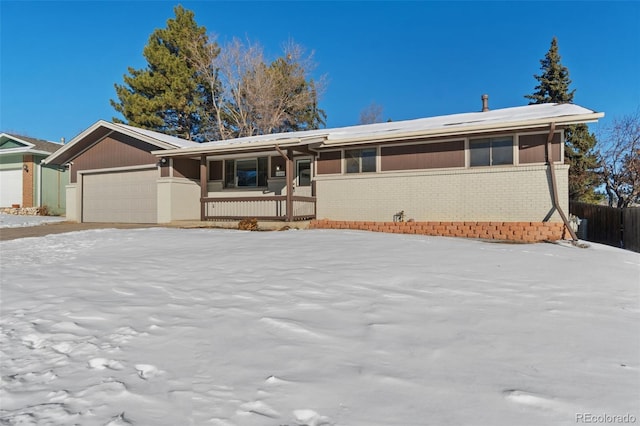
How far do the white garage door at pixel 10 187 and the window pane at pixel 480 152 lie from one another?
26.2m

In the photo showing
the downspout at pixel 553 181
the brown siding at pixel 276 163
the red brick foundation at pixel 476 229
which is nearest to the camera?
the downspout at pixel 553 181

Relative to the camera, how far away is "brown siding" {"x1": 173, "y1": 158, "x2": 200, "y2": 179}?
1528cm

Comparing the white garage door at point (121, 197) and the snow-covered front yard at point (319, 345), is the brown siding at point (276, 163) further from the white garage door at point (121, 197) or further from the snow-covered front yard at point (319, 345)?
the snow-covered front yard at point (319, 345)

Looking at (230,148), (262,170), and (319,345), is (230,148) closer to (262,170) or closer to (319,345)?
(262,170)

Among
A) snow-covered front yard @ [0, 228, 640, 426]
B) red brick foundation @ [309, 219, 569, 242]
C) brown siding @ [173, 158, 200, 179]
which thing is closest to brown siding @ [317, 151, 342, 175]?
red brick foundation @ [309, 219, 569, 242]

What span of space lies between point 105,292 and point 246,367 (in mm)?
2713

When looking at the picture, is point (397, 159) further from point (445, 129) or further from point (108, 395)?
point (108, 395)

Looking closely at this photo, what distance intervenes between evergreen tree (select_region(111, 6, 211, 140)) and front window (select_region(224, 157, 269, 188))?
14135mm

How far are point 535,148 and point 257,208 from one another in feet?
30.7

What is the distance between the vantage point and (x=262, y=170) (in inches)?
590

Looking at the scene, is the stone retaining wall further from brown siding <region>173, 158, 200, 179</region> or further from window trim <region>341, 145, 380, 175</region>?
window trim <region>341, 145, 380, 175</region>

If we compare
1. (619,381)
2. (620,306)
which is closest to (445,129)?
(620,306)

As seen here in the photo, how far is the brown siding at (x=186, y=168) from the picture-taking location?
1528cm

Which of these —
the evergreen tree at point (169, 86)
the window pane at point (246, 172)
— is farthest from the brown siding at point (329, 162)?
the evergreen tree at point (169, 86)
